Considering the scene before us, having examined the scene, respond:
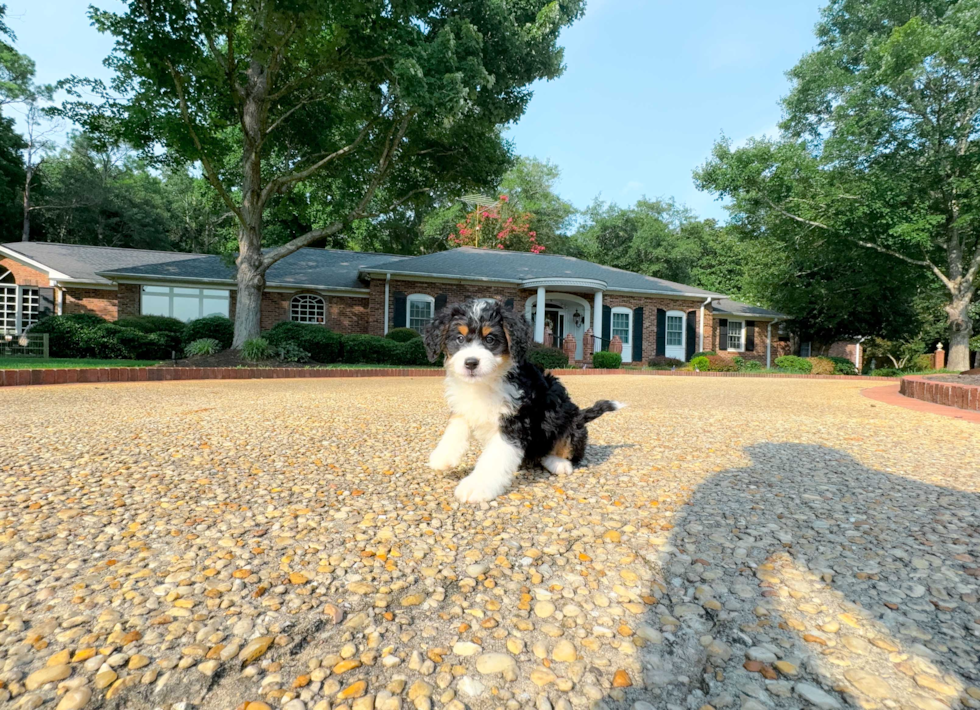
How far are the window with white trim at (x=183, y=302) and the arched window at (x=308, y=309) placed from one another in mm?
2486

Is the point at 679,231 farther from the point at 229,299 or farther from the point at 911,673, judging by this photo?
the point at 911,673

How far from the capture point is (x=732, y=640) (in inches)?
57.4

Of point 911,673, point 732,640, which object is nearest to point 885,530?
point 911,673

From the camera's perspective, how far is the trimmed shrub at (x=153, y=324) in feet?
51.2

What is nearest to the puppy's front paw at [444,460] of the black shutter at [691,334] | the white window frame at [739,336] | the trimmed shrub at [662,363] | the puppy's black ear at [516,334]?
the puppy's black ear at [516,334]

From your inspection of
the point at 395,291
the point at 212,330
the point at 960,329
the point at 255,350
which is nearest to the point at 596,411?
the point at 255,350

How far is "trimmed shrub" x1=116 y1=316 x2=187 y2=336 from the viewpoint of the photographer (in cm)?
1561

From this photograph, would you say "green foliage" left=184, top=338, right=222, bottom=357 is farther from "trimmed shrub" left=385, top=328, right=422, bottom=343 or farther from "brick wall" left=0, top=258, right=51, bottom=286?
"brick wall" left=0, top=258, right=51, bottom=286

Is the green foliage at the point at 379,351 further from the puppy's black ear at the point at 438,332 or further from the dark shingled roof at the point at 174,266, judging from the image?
the puppy's black ear at the point at 438,332

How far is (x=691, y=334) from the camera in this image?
22906 millimetres

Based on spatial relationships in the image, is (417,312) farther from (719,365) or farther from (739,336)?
(739,336)

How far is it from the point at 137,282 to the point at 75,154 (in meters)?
24.6

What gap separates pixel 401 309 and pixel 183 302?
8.24m

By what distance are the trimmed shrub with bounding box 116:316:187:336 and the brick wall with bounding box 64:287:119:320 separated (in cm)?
386
